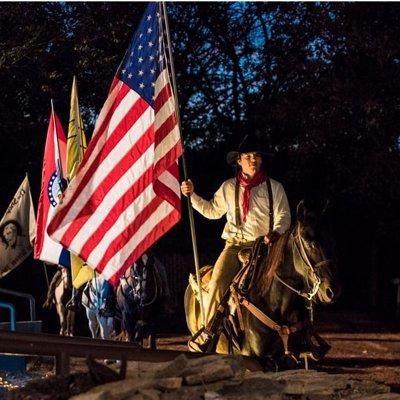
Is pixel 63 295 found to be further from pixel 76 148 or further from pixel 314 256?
pixel 314 256

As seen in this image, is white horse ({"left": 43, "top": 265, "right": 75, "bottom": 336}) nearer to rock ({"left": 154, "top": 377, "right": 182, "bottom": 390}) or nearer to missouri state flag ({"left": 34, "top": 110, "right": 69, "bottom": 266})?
missouri state flag ({"left": 34, "top": 110, "right": 69, "bottom": 266})

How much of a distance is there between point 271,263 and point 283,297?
33 cm

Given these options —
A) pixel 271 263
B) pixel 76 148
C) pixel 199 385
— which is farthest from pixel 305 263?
pixel 199 385

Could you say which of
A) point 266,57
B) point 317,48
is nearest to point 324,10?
point 317,48

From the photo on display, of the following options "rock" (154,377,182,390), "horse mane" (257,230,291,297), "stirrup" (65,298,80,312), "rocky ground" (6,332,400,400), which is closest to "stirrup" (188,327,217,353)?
"horse mane" (257,230,291,297)

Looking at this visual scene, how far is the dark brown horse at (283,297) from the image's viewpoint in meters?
8.23

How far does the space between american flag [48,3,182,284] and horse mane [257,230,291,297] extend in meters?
1.09

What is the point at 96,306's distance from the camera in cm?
1348

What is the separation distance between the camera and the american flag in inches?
295

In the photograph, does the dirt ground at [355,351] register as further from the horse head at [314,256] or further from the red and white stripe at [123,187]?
the red and white stripe at [123,187]

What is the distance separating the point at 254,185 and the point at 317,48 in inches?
604

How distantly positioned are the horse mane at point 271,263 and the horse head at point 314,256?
0.12 m

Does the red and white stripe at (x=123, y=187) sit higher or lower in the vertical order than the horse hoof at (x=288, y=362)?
higher

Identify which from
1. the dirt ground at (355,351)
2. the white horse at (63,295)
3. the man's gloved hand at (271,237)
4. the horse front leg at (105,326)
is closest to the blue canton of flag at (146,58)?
the man's gloved hand at (271,237)
